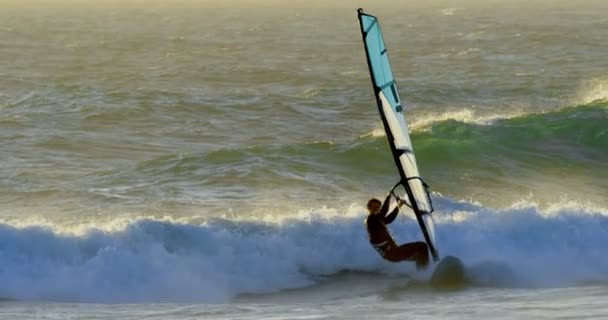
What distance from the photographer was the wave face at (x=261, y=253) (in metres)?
11.5

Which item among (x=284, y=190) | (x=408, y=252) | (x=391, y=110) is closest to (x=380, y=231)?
(x=408, y=252)

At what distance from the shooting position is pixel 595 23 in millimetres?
58406

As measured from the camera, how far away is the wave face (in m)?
11.5

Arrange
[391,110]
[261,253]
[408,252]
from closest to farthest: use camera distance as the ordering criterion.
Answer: [391,110] < [408,252] < [261,253]

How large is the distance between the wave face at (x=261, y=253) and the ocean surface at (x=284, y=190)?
0.02 metres

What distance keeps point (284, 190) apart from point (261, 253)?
3.42m

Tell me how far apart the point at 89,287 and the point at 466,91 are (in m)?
16.9

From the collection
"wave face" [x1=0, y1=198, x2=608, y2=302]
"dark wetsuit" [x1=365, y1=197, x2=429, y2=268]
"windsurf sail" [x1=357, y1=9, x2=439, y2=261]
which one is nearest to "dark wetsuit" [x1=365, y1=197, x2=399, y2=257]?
"dark wetsuit" [x1=365, y1=197, x2=429, y2=268]

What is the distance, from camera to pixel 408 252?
36.3 feet

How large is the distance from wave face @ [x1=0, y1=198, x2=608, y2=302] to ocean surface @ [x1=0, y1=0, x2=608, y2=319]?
0.9 inches

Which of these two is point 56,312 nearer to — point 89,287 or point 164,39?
point 89,287

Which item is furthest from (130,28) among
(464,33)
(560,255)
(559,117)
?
(560,255)

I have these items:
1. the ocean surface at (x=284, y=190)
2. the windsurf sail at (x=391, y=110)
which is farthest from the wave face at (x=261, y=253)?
the windsurf sail at (x=391, y=110)

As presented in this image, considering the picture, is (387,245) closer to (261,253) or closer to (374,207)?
(374,207)
